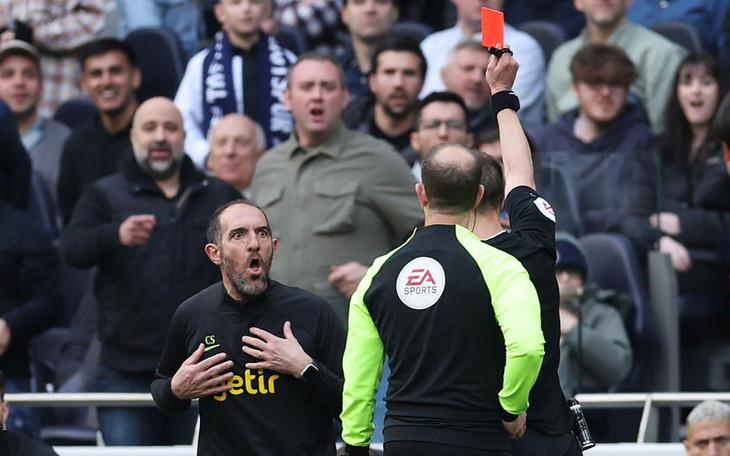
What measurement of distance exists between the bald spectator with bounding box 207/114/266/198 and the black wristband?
3.87 meters

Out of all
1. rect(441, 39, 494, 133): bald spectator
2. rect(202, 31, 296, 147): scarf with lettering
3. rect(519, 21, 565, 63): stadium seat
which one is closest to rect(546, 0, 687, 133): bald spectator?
rect(519, 21, 565, 63): stadium seat

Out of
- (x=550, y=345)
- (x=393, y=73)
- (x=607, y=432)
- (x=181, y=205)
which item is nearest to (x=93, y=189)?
(x=181, y=205)

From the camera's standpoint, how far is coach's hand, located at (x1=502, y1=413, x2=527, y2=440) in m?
5.03

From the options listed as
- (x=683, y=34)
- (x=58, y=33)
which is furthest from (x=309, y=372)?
(x=58, y=33)

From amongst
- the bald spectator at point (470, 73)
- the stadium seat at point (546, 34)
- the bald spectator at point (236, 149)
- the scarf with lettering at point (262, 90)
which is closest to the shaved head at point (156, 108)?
the bald spectator at point (236, 149)

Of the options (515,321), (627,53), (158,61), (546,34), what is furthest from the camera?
(158,61)

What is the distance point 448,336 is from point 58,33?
730 centimetres

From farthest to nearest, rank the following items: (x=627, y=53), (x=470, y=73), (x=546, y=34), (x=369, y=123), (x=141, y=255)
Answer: (x=546, y=34)
(x=627, y=53)
(x=470, y=73)
(x=369, y=123)
(x=141, y=255)

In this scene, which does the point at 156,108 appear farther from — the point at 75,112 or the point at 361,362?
the point at 361,362

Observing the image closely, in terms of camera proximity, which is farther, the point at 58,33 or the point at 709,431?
the point at 58,33

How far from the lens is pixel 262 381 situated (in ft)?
19.1

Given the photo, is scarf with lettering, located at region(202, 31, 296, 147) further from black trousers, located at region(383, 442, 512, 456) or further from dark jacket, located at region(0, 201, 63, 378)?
black trousers, located at region(383, 442, 512, 456)

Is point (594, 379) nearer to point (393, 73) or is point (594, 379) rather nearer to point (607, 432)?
point (607, 432)

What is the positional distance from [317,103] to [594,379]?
2245 millimetres
